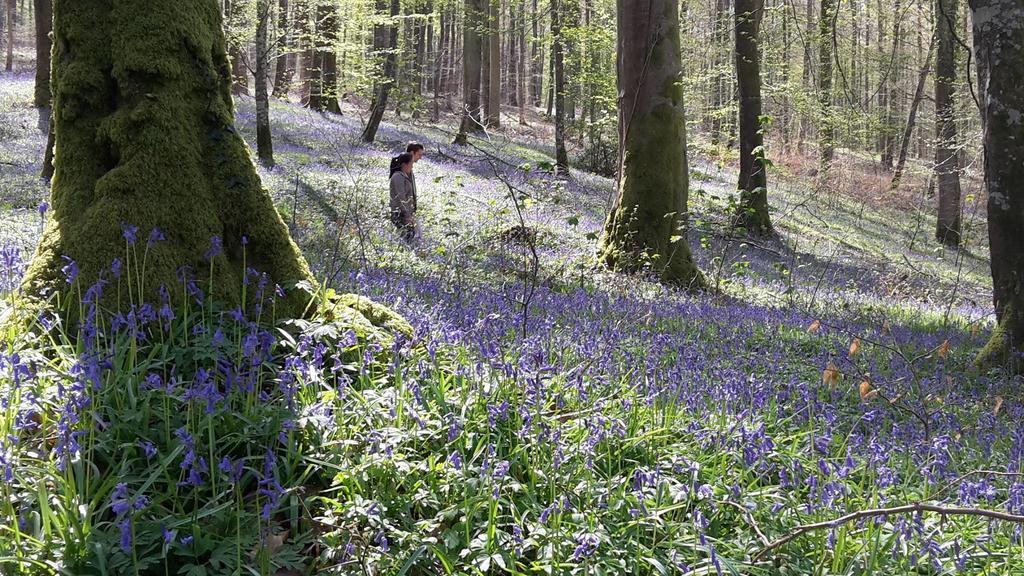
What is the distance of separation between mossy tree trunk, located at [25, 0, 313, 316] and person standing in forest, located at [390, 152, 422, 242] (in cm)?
739

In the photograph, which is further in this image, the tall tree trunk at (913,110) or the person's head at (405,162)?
the tall tree trunk at (913,110)

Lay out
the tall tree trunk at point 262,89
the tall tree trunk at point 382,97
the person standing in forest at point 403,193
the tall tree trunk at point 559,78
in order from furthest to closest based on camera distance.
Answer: the tall tree trunk at point 559,78
the tall tree trunk at point 382,97
the tall tree trunk at point 262,89
the person standing in forest at point 403,193

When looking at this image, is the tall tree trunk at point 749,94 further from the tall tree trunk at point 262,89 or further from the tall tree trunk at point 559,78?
the tall tree trunk at point 262,89

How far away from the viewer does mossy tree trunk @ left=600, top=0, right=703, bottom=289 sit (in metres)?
10.1

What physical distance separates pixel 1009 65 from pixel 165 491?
7.71 meters

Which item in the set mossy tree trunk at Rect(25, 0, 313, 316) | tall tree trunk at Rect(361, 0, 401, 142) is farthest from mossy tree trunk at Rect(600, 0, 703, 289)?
tall tree trunk at Rect(361, 0, 401, 142)

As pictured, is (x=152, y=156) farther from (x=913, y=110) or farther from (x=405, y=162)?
(x=913, y=110)

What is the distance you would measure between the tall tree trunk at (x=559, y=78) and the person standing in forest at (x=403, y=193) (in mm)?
8927

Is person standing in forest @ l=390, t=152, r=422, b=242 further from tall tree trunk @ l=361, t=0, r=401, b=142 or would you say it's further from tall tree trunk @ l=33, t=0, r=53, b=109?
tall tree trunk @ l=33, t=0, r=53, b=109

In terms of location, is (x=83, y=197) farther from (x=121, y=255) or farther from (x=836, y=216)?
(x=836, y=216)

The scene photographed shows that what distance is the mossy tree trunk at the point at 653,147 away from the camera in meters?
10.1

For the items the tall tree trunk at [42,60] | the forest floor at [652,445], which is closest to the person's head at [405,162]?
the forest floor at [652,445]

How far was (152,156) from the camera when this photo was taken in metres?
3.75

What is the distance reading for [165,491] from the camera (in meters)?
2.64
